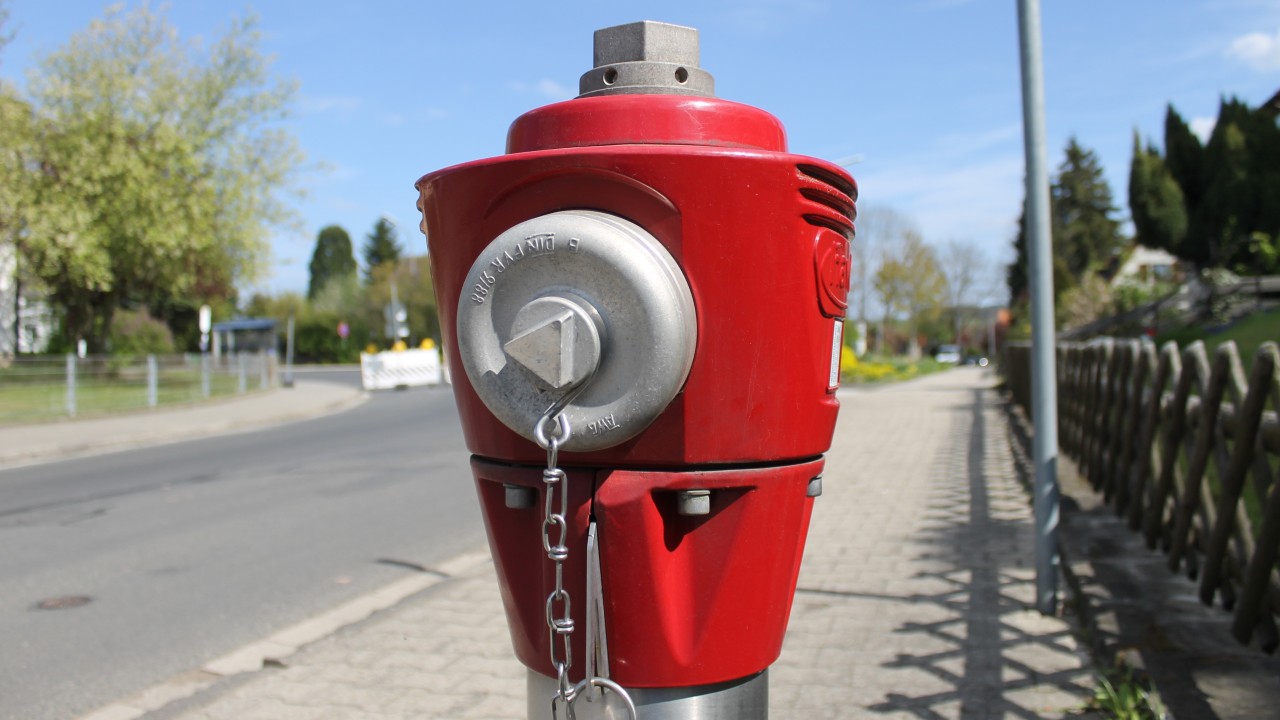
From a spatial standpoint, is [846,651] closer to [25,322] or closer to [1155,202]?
[1155,202]

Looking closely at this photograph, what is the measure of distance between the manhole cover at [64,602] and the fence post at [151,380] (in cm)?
1724

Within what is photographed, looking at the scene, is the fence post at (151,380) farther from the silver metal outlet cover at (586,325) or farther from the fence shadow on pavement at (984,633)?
the silver metal outlet cover at (586,325)

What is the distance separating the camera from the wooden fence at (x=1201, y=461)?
372 cm

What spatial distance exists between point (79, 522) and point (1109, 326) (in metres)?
18.6

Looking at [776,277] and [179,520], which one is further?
[179,520]

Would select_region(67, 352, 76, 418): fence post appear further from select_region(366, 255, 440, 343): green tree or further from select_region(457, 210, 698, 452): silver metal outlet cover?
select_region(366, 255, 440, 343): green tree

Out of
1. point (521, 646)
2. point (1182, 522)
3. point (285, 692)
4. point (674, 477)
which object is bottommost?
point (285, 692)

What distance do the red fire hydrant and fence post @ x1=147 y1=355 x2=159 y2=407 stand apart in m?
22.1

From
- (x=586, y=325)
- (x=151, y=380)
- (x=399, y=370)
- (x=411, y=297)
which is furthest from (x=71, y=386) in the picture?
(x=411, y=297)

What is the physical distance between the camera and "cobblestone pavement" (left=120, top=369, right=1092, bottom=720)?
3.75 metres

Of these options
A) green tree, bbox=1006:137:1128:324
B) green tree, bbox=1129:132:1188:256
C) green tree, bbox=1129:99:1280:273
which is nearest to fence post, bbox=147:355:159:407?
green tree, bbox=1129:99:1280:273

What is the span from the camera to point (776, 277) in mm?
1639

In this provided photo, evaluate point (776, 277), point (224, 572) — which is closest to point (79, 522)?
point (224, 572)

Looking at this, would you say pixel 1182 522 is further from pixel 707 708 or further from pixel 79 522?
pixel 79 522
